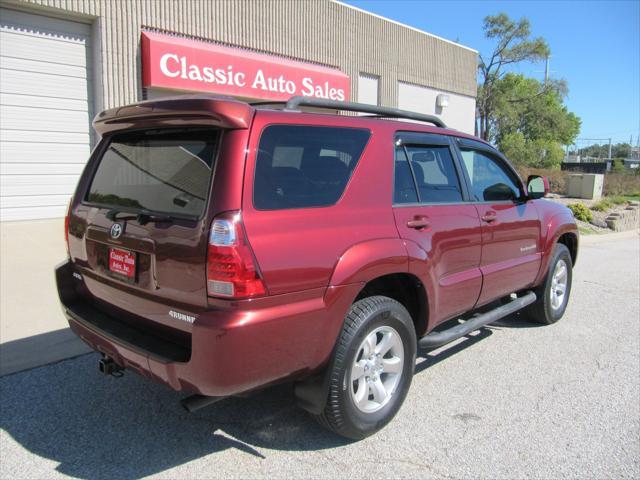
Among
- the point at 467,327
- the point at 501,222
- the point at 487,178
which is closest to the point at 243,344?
the point at 467,327

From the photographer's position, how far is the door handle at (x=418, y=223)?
11.3 feet

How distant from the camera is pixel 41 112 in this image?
9.08 m

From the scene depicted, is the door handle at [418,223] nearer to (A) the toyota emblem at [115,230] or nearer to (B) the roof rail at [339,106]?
(B) the roof rail at [339,106]

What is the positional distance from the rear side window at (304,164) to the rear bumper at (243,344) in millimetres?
509

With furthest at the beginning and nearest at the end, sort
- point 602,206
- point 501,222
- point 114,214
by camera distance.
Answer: point 602,206 → point 501,222 → point 114,214

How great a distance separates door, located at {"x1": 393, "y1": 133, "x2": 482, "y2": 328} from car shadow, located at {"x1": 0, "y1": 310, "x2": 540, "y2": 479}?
1.26 meters

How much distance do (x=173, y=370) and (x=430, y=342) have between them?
72.1 inches

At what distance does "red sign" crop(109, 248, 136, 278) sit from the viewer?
9.57 ft

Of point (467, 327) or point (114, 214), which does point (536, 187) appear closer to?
point (467, 327)

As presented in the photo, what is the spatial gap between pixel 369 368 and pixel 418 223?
1.00m

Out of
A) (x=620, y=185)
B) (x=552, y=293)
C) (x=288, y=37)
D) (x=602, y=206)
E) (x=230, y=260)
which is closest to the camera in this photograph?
(x=230, y=260)

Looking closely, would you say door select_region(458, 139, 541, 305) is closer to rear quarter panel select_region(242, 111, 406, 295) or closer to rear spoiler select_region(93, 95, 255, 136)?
rear quarter panel select_region(242, 111, 406, 295)

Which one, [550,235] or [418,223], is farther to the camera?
[550,235]

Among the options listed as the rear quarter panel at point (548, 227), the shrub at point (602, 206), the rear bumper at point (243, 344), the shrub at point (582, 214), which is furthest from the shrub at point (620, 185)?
the rear bumper at point (243, 344)
